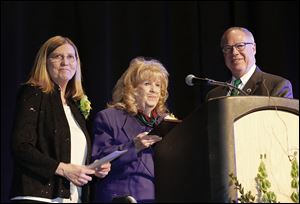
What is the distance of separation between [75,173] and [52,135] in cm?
24

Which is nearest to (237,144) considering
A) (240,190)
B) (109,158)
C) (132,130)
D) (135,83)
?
(240,190)

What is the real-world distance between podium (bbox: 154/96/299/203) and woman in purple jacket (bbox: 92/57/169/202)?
21.7 inches

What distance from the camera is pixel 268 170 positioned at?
2.34m

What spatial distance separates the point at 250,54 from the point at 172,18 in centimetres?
133

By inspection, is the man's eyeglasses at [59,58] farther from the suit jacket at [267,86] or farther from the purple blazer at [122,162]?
the suit jacket at [267,86]

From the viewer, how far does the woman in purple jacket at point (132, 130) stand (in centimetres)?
305

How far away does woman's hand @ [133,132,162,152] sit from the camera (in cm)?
291

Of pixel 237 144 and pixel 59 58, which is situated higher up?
pixel 59 58

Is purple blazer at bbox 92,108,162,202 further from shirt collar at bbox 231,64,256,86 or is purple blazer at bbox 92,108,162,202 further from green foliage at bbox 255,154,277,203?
green foliage at bbox 255,154,277,203

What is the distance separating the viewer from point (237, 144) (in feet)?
7.67

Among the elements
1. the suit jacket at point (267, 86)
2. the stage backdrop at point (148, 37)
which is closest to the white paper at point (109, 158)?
the suit jacket at point (267, 86)

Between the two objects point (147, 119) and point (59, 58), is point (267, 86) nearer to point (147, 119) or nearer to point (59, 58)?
point (147, 119)

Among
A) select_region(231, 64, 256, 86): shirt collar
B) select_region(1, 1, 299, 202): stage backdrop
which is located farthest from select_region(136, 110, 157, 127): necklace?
select_region(1, 1, 299, 202): stage backdrop

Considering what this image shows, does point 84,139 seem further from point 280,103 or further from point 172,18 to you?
point 172,18
